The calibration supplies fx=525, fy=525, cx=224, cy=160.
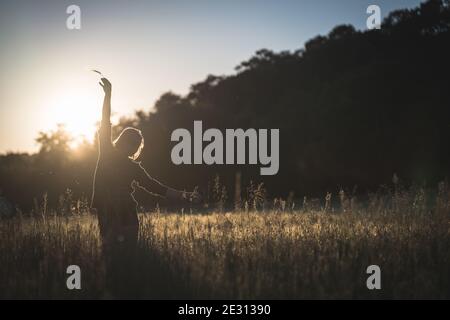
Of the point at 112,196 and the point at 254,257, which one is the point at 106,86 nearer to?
the point at 112,196

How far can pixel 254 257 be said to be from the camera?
6.32 metres

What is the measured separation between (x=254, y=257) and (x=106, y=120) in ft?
7.99

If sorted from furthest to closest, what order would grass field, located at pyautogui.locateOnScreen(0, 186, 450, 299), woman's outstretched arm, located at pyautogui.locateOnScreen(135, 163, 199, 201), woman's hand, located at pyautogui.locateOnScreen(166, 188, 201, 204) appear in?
woman's outstretched arm, located at pyautogui.locateOnScreen(135, 163, 199, 201), woman's hand, located at pyautogui.locateOnScreen(166, 188, 201, 204), grass field, located at pyautogui.locateOnScreen(0, 186, 450, 299)

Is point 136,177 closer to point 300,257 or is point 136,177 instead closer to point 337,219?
point 300,257

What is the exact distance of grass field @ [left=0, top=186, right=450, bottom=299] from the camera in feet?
18.1

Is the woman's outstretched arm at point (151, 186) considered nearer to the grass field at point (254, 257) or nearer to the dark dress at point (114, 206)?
the dark dress at point (114, 206)

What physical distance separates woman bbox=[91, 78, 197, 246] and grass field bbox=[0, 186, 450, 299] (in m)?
0.33

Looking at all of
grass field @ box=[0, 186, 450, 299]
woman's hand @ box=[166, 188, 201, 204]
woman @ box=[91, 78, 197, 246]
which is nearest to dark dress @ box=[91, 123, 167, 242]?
woman @ box=[91, 78, 197, 246]

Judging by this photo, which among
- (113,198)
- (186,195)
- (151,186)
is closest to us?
(113,198)

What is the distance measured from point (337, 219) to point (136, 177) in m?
3.83

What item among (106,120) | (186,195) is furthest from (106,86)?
(186,195)

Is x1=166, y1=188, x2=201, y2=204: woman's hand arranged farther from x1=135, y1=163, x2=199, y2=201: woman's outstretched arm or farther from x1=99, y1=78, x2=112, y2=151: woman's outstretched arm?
x1=99, y1=78, x2=112, y2=151: woman's outstretched arm
